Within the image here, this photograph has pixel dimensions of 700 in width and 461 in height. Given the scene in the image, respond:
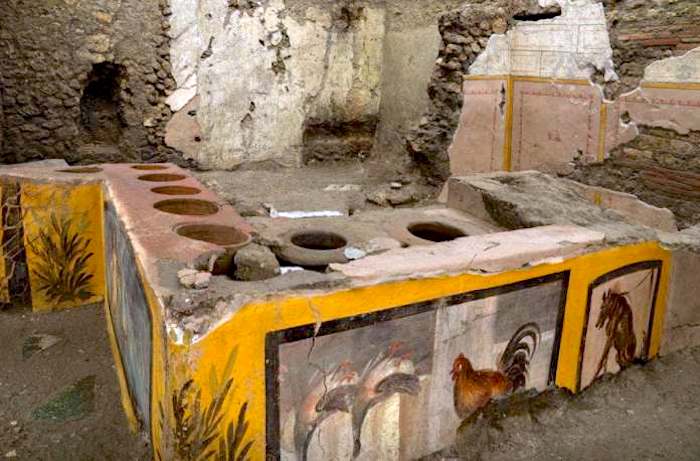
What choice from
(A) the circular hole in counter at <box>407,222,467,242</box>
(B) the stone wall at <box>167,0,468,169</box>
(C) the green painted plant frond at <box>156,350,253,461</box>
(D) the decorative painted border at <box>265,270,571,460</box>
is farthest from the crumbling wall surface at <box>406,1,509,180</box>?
(C) the green painted plant frond at <box>156,350,253,461</box>

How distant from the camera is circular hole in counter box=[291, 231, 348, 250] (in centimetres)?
312

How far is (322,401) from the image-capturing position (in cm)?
215

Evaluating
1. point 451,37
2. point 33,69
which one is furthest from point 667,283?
point 33,69

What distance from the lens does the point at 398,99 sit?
25.4 feet

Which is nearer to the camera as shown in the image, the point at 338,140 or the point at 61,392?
the point at 61,392

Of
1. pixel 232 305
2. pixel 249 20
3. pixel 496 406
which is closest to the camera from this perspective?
pixel 232 305

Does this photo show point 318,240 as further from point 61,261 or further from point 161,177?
point 61,261

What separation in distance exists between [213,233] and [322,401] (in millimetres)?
1116

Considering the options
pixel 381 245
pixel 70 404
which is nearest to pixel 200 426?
pixel 381 245

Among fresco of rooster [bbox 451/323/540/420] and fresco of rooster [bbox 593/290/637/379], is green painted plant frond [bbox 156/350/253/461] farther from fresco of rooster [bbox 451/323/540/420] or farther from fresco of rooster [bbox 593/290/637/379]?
fresco of rooster [bbox 593/290/637/379]

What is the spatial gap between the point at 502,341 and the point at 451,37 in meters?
4.09

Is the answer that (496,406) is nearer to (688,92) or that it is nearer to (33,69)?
(688,92)

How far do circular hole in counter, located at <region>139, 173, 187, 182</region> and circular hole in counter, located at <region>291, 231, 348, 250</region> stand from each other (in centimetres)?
145

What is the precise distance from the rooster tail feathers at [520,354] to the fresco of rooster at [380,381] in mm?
543
